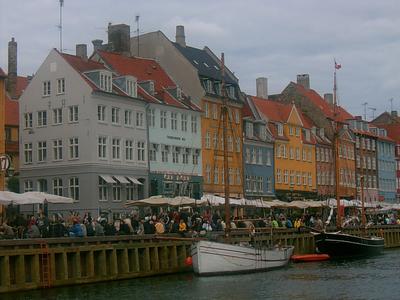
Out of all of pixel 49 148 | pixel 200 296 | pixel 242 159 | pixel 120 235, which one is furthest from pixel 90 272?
pixel 242 159

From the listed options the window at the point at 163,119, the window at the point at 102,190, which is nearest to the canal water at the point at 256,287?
the window at the point at 102,190

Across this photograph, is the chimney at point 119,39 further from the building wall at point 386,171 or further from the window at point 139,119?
the building wall at point 386,171

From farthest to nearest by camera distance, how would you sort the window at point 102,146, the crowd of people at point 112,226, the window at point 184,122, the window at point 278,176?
1. the window at point 278,176
2. the window at point 184,122
3. the window at point 102,146
4. the crowd of people at point 112,226

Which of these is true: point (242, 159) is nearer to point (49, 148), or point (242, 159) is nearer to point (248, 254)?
point (49, 148)

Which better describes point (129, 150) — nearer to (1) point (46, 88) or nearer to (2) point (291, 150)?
(1) point (46, 88)

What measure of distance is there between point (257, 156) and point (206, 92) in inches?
454

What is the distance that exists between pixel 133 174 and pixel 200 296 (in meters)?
32.6

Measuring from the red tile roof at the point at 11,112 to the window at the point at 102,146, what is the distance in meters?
10.7

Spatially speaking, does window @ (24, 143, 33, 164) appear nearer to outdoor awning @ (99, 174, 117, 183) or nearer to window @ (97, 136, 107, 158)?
window @ (97, 136, 107, 158)

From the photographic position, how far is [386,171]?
117m

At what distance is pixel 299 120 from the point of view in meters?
93.9

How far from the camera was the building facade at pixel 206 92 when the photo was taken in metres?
76.4

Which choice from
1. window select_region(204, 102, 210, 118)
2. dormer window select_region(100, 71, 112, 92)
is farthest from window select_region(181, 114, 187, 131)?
dormer window select_region(100, 71, 112, 92)

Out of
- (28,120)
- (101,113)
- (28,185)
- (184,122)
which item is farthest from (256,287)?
(184,122)
